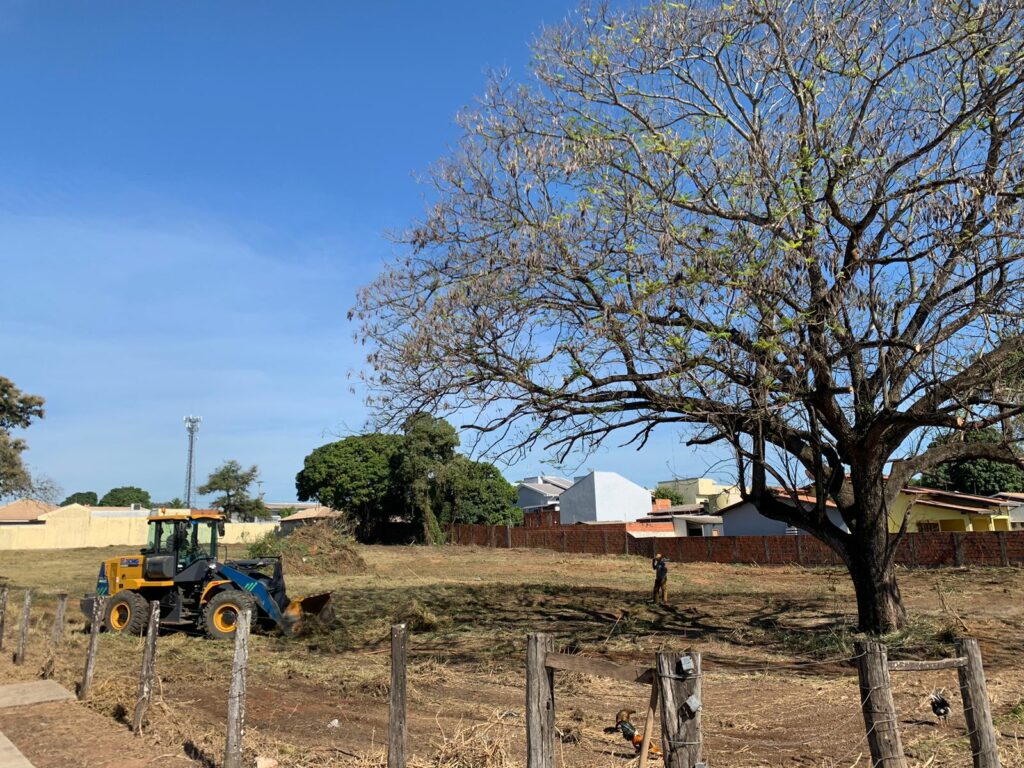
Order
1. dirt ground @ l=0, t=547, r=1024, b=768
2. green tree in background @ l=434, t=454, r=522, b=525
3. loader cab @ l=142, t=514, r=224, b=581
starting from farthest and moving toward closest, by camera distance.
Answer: green tree in background @ l=434, t=454, r=522, b=525
loader cab @ l=142, t=514, r=224, b=581
dirt ground @ l=0, t=547, r=1024, b=768

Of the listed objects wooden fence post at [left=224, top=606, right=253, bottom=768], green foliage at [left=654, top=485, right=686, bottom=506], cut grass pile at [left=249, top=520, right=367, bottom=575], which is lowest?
wooden fence post at [left=224, top=606, right=253, bottom=768]

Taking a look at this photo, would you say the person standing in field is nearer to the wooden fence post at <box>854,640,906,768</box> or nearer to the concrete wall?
the wooden fence post at <box>854,640,906,768</box>

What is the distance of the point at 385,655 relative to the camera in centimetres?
1403

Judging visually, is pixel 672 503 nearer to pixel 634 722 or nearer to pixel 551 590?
pixel 551 590

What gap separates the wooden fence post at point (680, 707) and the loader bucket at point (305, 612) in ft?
41.9

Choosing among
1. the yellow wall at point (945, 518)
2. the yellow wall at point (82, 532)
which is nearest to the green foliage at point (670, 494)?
the yellow wall at point (82, 532)

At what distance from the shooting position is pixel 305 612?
1655 cm

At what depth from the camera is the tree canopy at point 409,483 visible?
182 ft

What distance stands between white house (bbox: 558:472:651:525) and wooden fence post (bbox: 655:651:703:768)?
6451 cm

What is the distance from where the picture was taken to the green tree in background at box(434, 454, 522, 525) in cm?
5647

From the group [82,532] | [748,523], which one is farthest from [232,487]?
[748,523]

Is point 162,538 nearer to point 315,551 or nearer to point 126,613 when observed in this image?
point 126,613

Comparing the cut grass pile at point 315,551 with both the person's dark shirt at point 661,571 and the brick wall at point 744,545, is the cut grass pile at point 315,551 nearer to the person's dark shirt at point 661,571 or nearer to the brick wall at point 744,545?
the brick wall at point 744,545

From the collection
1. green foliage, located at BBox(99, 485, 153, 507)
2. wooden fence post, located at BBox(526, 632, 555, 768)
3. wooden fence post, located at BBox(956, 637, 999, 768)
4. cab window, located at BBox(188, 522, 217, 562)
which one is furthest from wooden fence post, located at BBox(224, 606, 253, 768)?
green foliage, located at BBox(99, 485, 153, 507)
